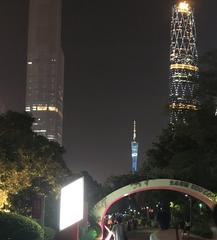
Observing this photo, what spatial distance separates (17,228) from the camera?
19.0m

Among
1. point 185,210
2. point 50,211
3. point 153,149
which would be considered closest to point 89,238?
point 50,211

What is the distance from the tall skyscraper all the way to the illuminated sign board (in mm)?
146637

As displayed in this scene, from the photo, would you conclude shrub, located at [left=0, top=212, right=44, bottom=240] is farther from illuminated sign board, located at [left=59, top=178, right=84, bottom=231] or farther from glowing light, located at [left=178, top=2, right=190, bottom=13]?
glowing light, located at [left=178, top=2, right=190, bottom=13]

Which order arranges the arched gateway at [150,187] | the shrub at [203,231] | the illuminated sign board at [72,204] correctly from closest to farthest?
the illuminated sign board at [72,204] → the arched gateway at [150,187] → the shrub at [203,231]

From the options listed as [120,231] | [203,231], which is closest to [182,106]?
[203,231]

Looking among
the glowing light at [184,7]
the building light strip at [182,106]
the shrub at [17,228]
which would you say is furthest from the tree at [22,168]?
the glowing light at [184,7]

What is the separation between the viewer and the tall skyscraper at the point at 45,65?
516 feet

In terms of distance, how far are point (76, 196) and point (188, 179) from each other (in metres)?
29.8

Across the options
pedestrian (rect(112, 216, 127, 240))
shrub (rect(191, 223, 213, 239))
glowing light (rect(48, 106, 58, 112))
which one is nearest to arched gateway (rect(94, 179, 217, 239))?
shrub (rect(191, 223, 213, 239))

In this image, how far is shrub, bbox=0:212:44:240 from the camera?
61.5 feet

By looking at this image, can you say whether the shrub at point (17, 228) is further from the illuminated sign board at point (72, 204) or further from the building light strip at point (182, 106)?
the building light strip at point (182, 106)

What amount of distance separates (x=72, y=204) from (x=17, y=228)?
35.6 feet

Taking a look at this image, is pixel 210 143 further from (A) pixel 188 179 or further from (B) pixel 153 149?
(B) pixel 153 149

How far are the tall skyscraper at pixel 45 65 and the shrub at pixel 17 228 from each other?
135842 millimetres
